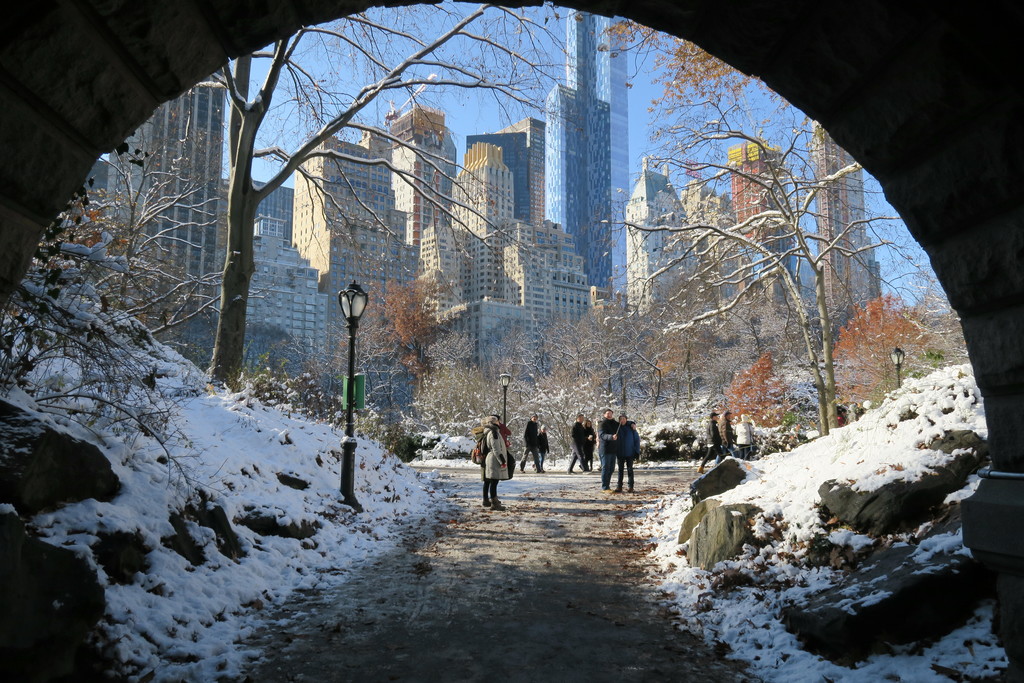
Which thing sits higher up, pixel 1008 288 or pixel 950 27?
pixel 950 27

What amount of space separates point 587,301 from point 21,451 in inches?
2244

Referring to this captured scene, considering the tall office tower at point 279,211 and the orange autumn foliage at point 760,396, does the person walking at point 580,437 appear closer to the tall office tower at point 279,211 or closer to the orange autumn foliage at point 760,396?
the orange autumn foliage at point 760,396

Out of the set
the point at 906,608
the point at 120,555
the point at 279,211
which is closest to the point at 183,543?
the point at 120,555

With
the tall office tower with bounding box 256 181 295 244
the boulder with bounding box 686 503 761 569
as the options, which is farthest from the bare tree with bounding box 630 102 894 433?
the tall office tower with bounding box 256 181 295 244

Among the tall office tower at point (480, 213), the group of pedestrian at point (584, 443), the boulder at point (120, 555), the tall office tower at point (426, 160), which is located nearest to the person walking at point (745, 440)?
the group of pedestrian at point (584, 443)

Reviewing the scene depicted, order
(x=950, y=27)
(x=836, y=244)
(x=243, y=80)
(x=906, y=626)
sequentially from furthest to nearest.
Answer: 1. (x=836, y=244)
2. (x=243, y=80)
3. (x=906, y=626)
4. (x=950, y=27)

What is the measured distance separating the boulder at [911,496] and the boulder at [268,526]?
5866mm

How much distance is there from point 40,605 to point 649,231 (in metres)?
16.6

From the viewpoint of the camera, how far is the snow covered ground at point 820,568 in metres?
4.15

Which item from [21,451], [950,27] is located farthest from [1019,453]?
[21,451]

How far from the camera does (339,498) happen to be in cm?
1074

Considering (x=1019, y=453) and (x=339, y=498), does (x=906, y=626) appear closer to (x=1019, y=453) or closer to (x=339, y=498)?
(x=1019, y=453)

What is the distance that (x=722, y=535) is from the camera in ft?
22.7

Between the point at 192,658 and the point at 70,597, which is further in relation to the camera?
the point at 192,658
